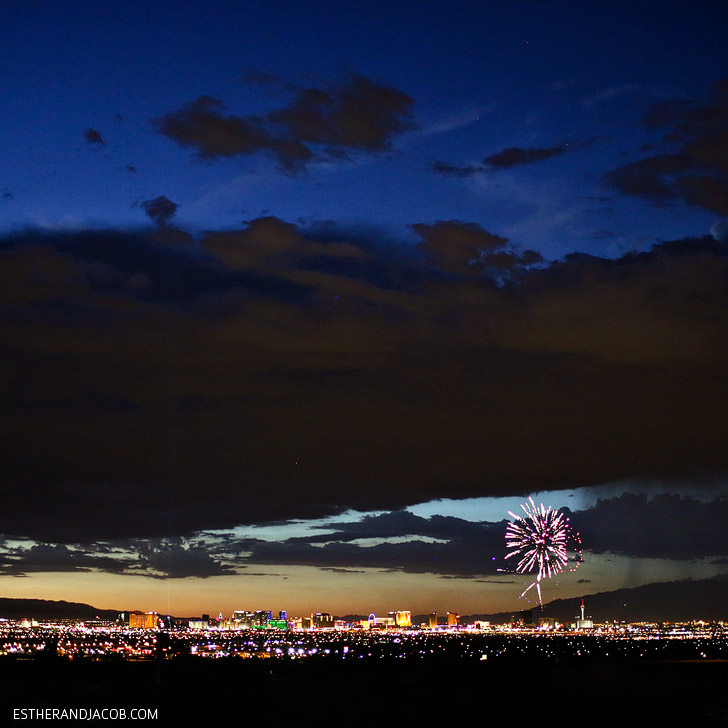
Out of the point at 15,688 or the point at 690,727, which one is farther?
the point at 15,688

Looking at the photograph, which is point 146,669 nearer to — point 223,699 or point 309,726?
point 223,699

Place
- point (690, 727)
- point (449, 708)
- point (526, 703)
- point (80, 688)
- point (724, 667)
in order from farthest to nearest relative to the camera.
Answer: point (724, 667), point (80, 688), point (526, 703), point (449, 708), point (690, 727)

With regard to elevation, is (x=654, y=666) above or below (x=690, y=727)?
below

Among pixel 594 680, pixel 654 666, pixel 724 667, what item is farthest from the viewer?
Answer: pixel 654 666

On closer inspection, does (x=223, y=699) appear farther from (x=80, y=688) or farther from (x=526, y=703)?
(x=526, y=703)

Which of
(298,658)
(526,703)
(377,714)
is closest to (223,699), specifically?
(377,714)

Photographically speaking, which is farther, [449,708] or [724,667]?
[724,667]

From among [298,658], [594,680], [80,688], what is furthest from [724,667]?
[80,688]

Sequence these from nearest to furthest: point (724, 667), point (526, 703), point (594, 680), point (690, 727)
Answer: point (690, 727)
point (526, 703)
point (594, 680)
point (724, 667)

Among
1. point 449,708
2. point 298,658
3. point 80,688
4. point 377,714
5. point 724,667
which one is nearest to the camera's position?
point 377,714
